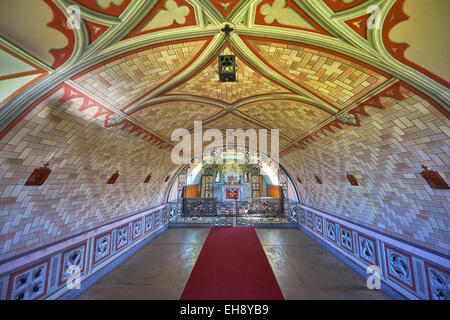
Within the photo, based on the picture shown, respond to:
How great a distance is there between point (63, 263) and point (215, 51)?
469 centimetres

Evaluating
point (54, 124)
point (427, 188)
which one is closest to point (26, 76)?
point (54, 124)

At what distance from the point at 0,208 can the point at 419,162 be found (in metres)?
5.87

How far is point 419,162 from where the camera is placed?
2.55m

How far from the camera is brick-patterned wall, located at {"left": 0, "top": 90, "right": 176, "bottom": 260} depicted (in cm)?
229

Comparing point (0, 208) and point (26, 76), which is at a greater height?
point (26, 76)

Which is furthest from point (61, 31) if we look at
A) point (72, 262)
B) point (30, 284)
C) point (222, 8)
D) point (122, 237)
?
point (122, 237)

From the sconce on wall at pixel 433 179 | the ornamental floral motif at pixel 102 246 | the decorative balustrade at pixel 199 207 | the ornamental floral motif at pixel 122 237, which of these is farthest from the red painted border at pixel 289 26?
the decorative balustrade at pixel 199 207

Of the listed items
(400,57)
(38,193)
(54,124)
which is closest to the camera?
(400,57)

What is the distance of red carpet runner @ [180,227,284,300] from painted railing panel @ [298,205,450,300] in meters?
2.23

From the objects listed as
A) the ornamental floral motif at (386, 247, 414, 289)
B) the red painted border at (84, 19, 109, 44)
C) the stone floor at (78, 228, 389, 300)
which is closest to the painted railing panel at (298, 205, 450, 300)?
the ornamental floral motif at (386, 247, 414, 289)

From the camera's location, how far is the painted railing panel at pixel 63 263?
8.41 ft

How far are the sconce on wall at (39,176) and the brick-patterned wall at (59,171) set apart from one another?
59 mm

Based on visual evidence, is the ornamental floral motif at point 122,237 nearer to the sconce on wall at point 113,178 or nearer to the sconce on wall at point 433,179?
the sconce on wall at point 113,178
